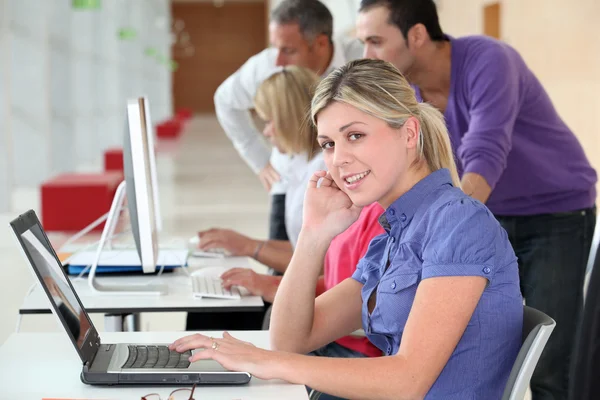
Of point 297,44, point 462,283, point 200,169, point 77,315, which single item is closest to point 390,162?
point 462,283

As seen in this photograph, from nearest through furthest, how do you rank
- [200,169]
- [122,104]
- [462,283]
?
[462,283] < [200,169] < [122,104]

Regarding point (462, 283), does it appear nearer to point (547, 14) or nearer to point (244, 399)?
point (244, 399)

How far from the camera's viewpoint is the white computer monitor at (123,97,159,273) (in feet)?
8.04

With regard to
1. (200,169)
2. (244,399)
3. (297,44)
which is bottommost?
(200,169)

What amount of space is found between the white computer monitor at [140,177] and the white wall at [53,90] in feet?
25.3

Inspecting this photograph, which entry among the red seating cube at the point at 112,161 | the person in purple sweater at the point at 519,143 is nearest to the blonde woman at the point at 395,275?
the person in purple sweater at the point at 519,143

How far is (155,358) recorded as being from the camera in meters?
1.87

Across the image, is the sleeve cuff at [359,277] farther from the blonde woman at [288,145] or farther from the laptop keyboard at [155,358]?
the blonde woman at [288,145]

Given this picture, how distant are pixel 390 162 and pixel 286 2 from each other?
2577mm

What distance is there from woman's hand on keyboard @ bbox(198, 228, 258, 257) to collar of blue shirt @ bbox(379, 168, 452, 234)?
1593 millimetres

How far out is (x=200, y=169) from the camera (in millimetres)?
15266

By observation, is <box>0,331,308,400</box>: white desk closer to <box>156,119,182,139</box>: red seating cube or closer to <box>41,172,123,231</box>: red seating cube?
<box>41,172,123,231</box>: red seating cube

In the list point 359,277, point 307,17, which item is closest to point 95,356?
point 359,277

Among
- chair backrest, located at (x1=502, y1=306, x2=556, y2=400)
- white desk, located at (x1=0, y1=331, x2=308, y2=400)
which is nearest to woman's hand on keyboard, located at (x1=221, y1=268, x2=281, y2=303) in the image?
white desk, located at (x1=0, y1=331, x2=308, y2=400)
